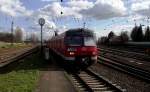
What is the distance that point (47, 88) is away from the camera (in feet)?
46.1

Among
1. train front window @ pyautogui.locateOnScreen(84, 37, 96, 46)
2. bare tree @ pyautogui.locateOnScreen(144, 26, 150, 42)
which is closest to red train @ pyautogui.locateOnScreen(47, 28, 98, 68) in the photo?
train front window @ pyautogui.locateOnScreen(84, 37, 96, 46)

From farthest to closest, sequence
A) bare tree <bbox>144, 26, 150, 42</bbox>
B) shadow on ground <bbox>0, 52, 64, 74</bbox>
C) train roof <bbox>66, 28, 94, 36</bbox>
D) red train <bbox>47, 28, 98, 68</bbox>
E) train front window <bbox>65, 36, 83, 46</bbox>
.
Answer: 1. bare tree <bbox>144, 26, 150, 42</bbox>
2. shadow on ground <bbox>0, 52, 64, 74</bbox>
3. train roof <bbox>66, 28, 94, 36</bbox>
4. train front window <bbox>65, 36, 83, 46</bbox>
5. red train <bbox>47, 28, 98, 68</bbox>

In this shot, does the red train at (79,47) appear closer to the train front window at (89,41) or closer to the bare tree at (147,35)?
the train front window at (89,41)

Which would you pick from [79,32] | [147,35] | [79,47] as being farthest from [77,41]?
[147,35]

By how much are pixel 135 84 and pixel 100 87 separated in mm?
2196

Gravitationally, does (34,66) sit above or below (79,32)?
below

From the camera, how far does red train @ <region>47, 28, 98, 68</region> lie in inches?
886

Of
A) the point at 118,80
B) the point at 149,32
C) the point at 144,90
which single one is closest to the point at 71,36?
the point at 118,80

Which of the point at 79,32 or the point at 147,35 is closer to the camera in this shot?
the point at 79,32

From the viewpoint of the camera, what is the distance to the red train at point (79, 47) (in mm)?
22516

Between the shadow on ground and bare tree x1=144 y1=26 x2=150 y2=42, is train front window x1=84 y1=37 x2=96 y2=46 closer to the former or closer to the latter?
the shadow on ground

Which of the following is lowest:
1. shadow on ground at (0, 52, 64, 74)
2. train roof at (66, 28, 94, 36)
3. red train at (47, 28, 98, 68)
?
shadow on ground at (0, 52, 64, 74)

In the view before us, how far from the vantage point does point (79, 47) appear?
2262 centimetres

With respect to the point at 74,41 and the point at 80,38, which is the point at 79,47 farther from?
the point at 80,38
